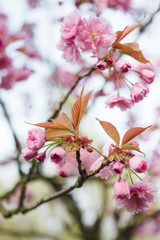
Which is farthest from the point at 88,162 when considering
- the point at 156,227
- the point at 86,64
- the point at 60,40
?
the point at 156,227

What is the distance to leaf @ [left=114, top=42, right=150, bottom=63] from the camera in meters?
0.87

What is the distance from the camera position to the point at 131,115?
4266 mm

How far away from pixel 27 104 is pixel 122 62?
4054mm

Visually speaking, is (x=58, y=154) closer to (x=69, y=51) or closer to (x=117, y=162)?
(x=117, y=162)

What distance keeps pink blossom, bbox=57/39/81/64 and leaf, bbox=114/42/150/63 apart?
253 mm

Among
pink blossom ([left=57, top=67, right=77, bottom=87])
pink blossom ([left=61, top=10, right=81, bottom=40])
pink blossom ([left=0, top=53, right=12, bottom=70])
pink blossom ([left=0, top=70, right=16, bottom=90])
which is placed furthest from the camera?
pink blossom ([left=57, top=67, right=77, bottom=87])

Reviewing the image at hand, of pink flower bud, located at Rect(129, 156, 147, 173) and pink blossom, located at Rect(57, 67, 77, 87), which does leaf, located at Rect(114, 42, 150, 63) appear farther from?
pink blossom, located at Rect(57, 67, 77, 87)

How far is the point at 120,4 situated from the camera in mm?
2176

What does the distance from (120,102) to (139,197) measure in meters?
0.42

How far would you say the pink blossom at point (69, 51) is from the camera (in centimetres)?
110

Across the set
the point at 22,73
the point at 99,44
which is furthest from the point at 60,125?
the point at 22,73

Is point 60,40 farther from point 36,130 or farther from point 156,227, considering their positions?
point 156,227

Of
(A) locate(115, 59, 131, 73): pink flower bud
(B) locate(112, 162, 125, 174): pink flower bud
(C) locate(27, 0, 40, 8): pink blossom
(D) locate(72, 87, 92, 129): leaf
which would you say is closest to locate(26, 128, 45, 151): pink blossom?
(D) locate(72, 87, 92, 129): leaf

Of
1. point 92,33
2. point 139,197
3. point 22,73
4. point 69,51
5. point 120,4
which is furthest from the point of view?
point 120,4
